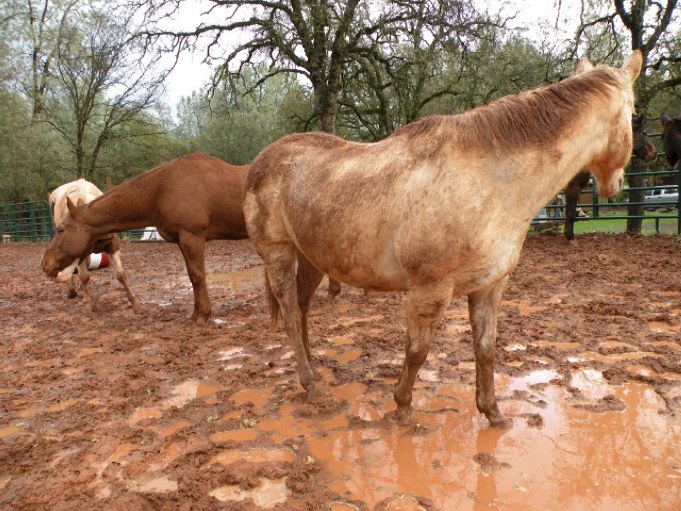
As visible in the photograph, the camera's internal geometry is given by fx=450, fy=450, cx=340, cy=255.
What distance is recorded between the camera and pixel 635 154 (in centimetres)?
762

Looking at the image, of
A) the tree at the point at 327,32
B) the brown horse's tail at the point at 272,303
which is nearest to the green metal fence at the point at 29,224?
the tree at the point at 327,32

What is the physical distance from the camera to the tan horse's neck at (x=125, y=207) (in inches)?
211

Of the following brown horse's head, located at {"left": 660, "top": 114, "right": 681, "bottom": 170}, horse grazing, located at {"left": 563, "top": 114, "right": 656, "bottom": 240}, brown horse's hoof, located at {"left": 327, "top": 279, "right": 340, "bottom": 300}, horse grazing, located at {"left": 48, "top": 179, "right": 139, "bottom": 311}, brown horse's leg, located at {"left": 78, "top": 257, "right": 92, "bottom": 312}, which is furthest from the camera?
brown horse's head, located at {"left": 660, "top": 114, "right": 681, "bottom": 170}

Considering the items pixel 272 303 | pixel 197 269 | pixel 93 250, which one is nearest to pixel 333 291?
pixel 197 269

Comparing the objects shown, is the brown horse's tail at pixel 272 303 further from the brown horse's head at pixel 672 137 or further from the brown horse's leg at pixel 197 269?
the brown horse's head at pixel 672 137

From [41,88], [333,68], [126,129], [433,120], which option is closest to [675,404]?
[433,120]

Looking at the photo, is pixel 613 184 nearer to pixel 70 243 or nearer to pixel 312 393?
pixel 312 393

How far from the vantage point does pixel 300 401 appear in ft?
10.2

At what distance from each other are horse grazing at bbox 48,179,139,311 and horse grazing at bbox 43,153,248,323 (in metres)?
0.25

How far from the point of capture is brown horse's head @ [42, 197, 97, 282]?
5434 mm

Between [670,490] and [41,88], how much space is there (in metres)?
27.2

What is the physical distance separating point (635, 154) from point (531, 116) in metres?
6.68

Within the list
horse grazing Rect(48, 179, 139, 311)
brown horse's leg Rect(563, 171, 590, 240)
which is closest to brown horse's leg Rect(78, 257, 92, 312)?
horse grazing Rect(48, 179, 139, 311)

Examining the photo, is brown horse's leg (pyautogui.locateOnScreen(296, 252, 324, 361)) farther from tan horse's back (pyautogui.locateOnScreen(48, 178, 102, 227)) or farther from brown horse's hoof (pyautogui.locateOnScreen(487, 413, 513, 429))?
tan horse's back (pyautogui.locateOnScreen(48, 178, 102, 227))
